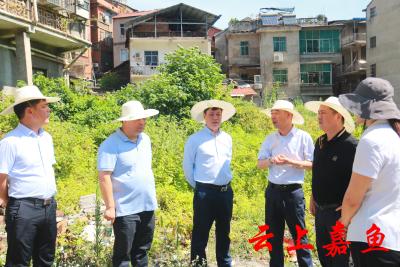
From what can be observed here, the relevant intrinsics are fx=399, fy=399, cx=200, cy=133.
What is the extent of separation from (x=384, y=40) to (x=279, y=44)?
7.70 meters

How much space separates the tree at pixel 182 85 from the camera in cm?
1371

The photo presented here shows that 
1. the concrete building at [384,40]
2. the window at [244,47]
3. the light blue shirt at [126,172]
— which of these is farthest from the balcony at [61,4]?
the concrete building at [384,40]

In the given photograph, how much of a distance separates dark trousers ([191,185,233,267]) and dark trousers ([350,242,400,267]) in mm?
1819

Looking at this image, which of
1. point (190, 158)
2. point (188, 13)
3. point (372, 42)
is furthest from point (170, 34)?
point (190, 158)

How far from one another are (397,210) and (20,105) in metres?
3.09

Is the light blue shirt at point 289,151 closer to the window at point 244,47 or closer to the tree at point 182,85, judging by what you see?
the tree at point 182,85

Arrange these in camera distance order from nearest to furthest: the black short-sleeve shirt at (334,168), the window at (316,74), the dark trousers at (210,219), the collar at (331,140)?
the black short-sleeve shirt at (334,168), the collar at (331,140), the dark trousers at (210,219), the window at (316,74)

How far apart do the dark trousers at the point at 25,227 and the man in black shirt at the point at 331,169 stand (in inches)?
94.3

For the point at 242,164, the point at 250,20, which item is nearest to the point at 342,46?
the point at 250,20

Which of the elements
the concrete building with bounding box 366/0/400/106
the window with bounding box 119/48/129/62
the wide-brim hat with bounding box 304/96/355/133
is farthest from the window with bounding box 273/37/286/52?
the wide-brim hat with bounding box 304/96/355/133

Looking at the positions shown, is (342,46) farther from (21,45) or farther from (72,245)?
(72,245)

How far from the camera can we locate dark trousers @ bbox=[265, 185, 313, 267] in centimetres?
403

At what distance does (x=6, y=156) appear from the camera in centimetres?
327

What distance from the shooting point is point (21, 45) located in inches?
566
